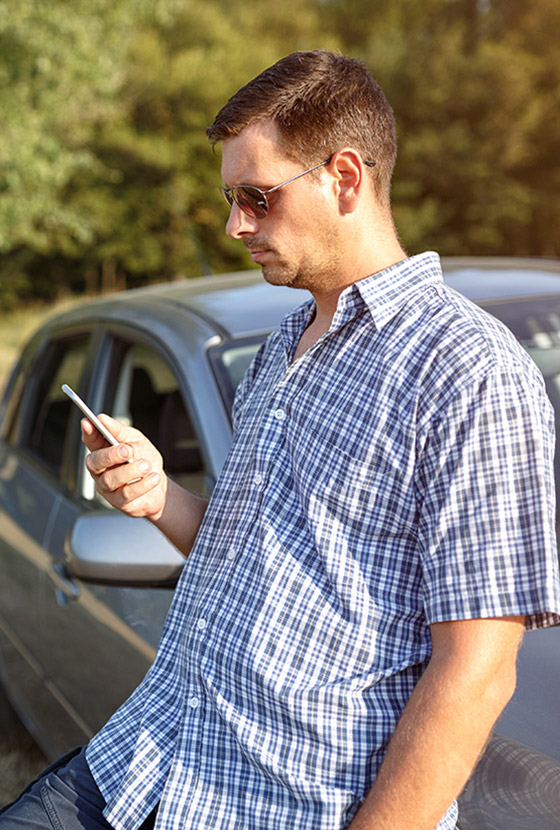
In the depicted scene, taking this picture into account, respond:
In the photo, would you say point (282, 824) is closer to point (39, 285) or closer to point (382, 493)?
point (382, 493)

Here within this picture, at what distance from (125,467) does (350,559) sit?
43 cm

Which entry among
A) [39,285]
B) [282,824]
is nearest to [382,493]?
[282,824]

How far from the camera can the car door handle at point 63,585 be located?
2.64 metres

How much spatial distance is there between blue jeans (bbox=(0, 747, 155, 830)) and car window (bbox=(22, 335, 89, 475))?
2107 millimetres

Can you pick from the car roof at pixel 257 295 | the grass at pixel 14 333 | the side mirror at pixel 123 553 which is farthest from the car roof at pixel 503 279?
the grass at pixel 14 333

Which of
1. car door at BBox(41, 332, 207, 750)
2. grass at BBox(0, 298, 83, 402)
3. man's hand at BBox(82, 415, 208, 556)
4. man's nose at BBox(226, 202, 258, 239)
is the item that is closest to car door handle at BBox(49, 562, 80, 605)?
car door at BBox(41, 332, 207, 750)

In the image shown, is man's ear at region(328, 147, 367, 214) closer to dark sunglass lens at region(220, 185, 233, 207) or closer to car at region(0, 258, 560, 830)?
dark sunglass lens at region(220, 185, 233, 207)

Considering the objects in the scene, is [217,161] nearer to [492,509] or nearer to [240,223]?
[240,223]

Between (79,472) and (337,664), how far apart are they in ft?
6.38

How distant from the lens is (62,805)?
1.46 meters

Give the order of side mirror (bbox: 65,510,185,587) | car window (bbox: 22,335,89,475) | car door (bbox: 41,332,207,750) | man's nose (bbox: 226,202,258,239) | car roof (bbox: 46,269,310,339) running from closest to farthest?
1. man's nose (bbox: 226,202,258,239)
2. side mirror (bbox: 65,510,185,587)
3. car door (bbox: 41,332,207,750)
4. car roof (bbox: 46,269,310,339)
5. car window (bbox: 22,335,89,475)

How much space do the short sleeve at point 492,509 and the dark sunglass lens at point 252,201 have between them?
1.49 ft

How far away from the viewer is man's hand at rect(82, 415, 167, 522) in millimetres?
1474

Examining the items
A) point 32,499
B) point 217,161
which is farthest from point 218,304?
point 217,161
